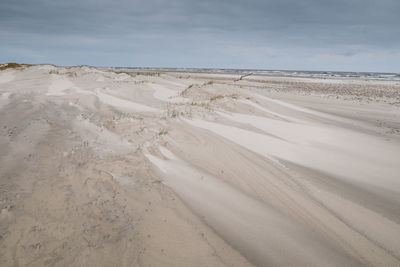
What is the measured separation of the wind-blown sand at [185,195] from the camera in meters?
2.09

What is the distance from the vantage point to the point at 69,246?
202 cm

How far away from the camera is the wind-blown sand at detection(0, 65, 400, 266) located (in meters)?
2.09

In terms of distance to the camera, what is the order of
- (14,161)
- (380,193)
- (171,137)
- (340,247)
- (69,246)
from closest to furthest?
1. (69,246)
2. (340,247)
3. (14,161)
4. (380,193)
5. (171,137)

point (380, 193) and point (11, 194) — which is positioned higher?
point (11, 194)

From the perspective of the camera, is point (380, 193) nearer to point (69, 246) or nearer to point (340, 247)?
point (340, 247)

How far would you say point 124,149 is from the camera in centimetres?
375

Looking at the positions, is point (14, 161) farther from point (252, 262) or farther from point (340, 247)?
point (340, 247)

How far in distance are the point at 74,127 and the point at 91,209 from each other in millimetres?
2710

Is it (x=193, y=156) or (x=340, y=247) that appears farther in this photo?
(x=193, y=156)

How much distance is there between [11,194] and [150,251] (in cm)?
173

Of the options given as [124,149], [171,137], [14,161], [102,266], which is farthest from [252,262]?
[14,161]

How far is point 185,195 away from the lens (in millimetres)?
2875

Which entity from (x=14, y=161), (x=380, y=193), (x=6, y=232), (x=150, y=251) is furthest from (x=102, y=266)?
(x=380, y=193)

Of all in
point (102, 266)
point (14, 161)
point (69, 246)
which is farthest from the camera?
point (14, 161)
